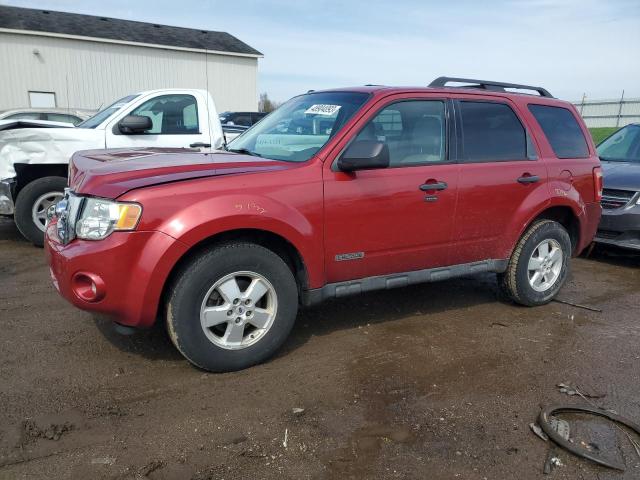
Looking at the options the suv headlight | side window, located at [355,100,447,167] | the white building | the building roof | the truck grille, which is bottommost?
the truck grille

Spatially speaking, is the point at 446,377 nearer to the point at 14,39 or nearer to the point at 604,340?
the point at 604,340

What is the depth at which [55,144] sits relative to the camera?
619cm

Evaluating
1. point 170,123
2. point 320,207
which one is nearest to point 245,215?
point 320,207

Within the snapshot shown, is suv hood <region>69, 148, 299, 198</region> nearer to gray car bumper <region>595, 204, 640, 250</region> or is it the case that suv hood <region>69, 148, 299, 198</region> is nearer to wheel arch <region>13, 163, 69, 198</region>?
wheel arch <region>13, 163, 69, 198</region>

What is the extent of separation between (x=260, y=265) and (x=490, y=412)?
163 cm

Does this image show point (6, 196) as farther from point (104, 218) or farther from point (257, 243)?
point (257, 243)

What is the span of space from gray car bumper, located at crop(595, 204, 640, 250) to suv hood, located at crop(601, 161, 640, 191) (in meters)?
0.30

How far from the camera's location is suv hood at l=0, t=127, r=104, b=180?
607cm

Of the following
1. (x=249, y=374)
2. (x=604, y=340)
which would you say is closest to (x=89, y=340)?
A: (x=249, y=374)

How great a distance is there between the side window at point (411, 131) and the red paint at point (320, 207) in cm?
7

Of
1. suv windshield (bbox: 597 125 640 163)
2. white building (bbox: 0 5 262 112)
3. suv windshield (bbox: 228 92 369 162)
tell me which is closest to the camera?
suv windshield (bbox: 228 92 369 162)

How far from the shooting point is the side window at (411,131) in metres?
3.79

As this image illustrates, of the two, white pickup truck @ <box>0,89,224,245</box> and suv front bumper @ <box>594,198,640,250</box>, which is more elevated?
white pickup truck @ <box>0,89,224,245</box>

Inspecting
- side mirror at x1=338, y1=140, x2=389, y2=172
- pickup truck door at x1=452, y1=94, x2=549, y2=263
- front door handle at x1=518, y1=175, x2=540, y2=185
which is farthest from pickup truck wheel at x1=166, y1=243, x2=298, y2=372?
front door handle at x1=518, y1=175, x2=540, y2=185
